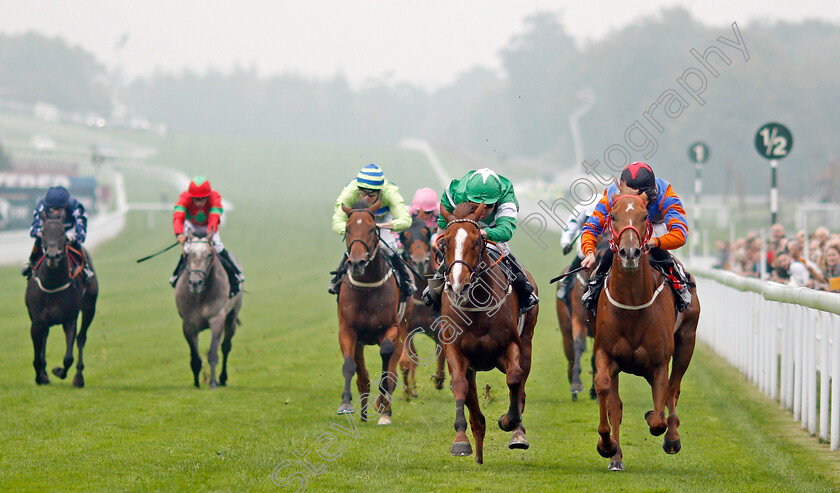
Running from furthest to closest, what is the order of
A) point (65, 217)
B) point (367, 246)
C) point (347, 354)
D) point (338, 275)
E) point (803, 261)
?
point (803, 261) → point (65, 217) → point (338, 275) → point (347, 354) → point (367, 246)

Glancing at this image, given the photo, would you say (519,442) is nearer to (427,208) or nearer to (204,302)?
(427,208)

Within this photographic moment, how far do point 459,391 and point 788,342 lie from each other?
380 centimetres

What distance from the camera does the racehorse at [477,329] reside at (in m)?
6.96

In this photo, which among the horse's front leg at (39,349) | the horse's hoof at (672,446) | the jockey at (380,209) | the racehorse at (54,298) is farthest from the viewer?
the horse's front leg at (39,349)

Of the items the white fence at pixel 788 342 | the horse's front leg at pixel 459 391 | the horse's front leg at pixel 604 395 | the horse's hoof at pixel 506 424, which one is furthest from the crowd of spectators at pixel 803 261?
the horse's front leg at pixel 459 391

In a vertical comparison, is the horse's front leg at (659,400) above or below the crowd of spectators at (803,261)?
below

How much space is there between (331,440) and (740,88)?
2549 inches

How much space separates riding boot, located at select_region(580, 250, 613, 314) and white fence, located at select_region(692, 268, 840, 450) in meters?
1.67

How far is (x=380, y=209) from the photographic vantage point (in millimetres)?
9820

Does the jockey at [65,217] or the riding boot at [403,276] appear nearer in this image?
the riding boot at [403,276]

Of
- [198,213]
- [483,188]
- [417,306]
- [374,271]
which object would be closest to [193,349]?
[198,213]

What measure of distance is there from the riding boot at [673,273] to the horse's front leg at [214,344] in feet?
18.3

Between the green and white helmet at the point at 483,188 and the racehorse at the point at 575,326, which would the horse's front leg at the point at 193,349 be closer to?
the racehorse at the point at 575,326

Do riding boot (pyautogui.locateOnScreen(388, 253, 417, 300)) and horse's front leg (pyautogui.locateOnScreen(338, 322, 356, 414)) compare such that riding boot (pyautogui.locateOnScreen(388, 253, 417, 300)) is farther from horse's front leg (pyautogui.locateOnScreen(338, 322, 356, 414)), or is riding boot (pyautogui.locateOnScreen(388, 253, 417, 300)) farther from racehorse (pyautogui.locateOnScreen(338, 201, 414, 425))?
horse's front leg (pyautogui.locateOnScreen(338, 322, 356, 414))
